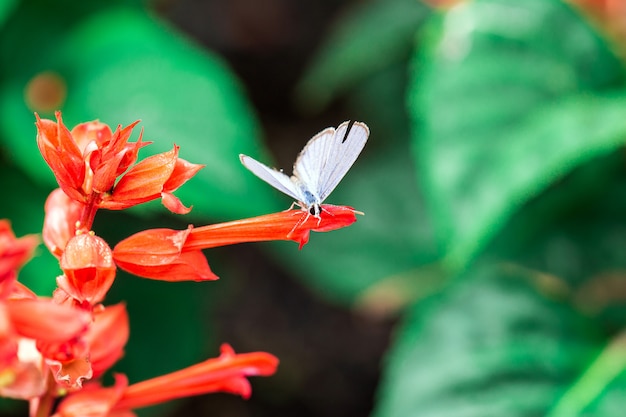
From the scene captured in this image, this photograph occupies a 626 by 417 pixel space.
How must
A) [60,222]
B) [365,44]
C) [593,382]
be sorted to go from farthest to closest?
1. [365,44]
2. [593,382]
3. [60,222]

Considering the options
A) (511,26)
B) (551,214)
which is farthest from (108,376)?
(511,26)

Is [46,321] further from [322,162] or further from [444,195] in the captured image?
[444,195]

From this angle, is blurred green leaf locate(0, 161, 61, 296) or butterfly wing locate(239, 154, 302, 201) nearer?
butterfly wing locate(239, 154, 302, 201)

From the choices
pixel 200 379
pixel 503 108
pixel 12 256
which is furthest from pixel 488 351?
pixel 12 256

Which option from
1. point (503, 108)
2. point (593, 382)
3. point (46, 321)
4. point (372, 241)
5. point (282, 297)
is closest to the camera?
point (46, 321)

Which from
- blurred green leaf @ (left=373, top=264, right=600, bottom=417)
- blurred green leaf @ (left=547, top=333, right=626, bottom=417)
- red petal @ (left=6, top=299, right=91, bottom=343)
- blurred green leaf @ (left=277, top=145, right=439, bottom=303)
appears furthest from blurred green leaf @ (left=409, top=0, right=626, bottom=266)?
red petal @ (left=6, top=299, right=91, bottom=343)

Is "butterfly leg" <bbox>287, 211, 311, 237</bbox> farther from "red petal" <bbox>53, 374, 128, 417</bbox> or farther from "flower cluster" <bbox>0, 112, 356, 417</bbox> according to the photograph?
"red petal" <bbox>53, 374, 128, 417</bbox>
